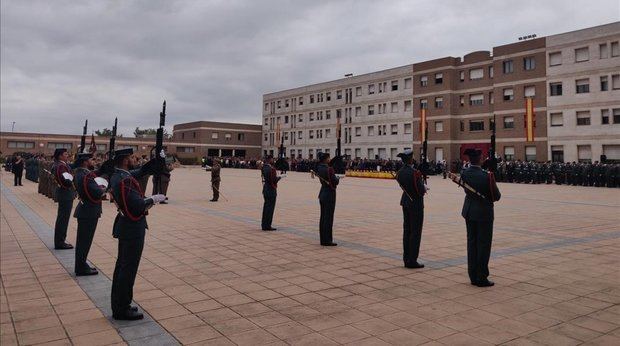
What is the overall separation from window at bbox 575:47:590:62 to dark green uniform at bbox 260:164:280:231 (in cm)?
3881

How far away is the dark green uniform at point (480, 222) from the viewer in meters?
5.86

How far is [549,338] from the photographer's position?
4.09 metres

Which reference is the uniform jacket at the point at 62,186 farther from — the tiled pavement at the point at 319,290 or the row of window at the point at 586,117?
the row of window at the point at 586,117

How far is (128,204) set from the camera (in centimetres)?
464

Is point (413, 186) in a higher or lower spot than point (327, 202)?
higher

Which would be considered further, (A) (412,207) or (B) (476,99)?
(B) (476,99)

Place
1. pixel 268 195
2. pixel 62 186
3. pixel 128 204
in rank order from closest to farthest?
pixel 128 204 → pixel 62 186 → pixel 268 195

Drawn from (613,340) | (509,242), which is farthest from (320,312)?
(509,242)

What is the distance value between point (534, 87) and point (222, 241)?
137 ft

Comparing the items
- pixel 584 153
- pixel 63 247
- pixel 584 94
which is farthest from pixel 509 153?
pixel 63 247

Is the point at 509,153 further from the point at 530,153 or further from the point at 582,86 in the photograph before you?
the point at 582,86

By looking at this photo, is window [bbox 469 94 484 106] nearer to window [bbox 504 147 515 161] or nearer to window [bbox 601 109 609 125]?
window [bbox 504 147 515 161]

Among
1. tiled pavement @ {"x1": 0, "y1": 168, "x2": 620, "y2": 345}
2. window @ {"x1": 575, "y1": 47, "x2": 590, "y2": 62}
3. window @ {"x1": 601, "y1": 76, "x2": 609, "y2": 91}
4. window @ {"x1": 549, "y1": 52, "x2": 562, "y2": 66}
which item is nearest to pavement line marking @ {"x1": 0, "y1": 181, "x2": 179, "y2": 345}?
tiled pavement @ {"x1": 0, "y1": 168, "x2": 620, "y2": 345}

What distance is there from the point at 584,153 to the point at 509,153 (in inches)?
262
